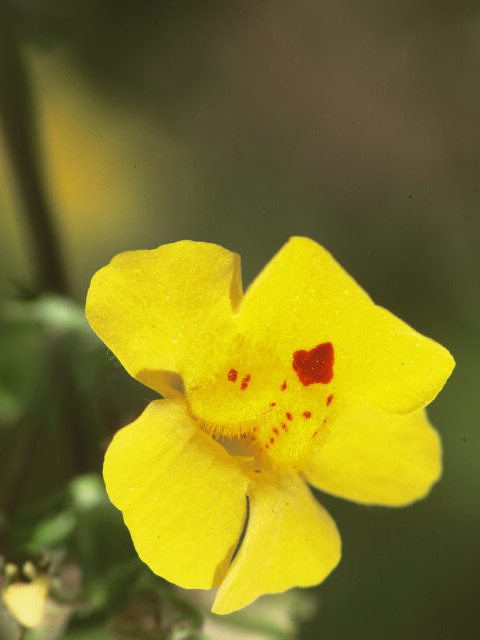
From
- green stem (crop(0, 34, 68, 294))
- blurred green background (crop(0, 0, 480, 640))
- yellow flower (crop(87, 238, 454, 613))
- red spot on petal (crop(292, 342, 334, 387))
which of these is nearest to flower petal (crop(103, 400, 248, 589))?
yellow flower (crop(87, 238, 454, 613))

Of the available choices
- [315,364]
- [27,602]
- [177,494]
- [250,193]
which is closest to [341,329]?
[315,364]

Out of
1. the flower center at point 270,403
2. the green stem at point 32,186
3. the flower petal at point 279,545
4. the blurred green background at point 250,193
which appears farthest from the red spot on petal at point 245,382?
the green stem at point 32,186

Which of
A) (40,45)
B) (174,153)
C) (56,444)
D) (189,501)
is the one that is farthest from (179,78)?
(189,501)

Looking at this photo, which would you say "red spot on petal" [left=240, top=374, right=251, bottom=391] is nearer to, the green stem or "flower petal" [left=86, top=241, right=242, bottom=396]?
"flower petal" [left=86, top=241, right=242, bottom=396]

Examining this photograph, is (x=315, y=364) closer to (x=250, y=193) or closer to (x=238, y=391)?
(x=238, y=391)

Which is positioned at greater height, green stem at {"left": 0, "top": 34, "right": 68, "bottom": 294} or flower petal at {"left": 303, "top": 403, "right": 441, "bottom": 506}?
green stem at {"left": 0, "top": 34, "right": 68, "bottom": 294}

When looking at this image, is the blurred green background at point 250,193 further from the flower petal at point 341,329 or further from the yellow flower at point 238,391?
the flower petal at point 341,329

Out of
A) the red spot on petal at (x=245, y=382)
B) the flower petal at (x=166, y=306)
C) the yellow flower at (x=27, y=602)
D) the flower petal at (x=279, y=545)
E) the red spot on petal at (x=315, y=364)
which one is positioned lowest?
the yellow flower at (x=27, y=602)
